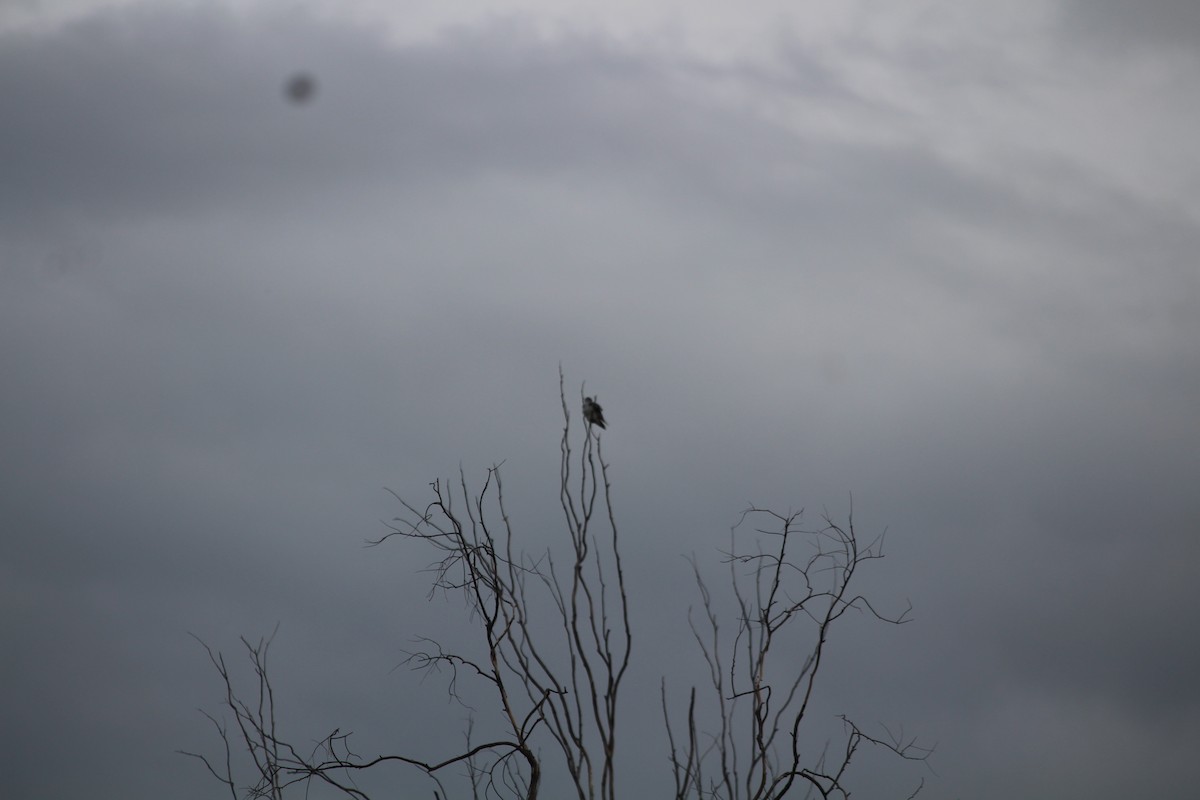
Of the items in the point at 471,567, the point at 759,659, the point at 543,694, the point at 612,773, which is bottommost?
the point at 612,773

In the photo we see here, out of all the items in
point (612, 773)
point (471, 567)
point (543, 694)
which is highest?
point (471, 567)

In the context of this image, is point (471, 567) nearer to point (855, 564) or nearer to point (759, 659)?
point (759, 659)

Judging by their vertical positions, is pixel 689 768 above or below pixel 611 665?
below

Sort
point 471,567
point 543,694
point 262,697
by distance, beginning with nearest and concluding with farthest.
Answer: point 543,694 < point 471,567 < point 262,697

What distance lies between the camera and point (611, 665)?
5.51 m

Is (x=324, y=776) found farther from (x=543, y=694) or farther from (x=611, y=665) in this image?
(x=611, y=665)

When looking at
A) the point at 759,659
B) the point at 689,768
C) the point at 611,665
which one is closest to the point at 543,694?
the point at 611,665

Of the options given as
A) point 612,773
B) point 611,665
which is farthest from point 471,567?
point 612,773

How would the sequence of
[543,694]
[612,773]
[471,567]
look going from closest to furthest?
[612,773] < [543,694] < [471,567]

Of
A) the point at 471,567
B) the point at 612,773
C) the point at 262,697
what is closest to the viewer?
the point at 612,773

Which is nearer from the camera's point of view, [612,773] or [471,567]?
[612,773]

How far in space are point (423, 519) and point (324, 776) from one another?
4.93 feet

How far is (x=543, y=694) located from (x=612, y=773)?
1.87 ft

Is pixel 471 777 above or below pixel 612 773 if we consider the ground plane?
above
